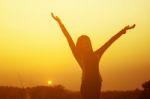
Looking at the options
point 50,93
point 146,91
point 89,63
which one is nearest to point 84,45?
point 89,63

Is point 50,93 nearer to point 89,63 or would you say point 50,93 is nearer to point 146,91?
point 146,91

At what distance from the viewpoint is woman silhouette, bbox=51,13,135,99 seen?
263 inches

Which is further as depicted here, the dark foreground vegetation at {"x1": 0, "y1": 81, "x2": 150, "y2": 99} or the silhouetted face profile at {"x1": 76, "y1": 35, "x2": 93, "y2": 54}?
the dark foreground vegetation at {"x1": 0, "y1": 81, "x2": 150, "y2": 99}

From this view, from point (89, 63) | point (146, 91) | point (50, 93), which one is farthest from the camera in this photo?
point (50, 93)

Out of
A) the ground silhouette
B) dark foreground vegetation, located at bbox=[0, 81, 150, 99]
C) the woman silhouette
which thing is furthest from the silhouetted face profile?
dark foreground vegetation, located at bbox=[0, 81, 150, 99]

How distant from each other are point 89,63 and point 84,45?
32 cm

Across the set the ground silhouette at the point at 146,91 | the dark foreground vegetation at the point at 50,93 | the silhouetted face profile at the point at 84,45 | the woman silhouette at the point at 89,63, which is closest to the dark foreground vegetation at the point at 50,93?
the dark foreground vegetation at the point at 50,93

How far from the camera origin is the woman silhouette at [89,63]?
668 cm

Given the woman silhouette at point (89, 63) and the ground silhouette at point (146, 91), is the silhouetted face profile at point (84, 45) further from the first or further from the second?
the ground silhouette at point (146, 91)

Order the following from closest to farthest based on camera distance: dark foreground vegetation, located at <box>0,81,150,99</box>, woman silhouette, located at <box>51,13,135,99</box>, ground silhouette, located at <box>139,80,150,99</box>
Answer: woman silhouette, located at <box>51,13,135,99</box>, ground silhouette, located at <box>139,80,150,99</box>, dark foreground vegetation, located at <box>0,81,150,99</box>

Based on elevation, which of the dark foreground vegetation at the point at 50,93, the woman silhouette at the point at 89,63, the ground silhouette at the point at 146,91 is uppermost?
the dark foreground vegetation at the point at 50,93

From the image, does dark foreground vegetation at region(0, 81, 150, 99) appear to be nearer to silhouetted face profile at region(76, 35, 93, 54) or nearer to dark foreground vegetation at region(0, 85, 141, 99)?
dark foreground vegetation at region(0, 85, 141, 99)

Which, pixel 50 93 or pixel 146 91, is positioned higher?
pixel 50 93

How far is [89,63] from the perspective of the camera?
22.0 ft
